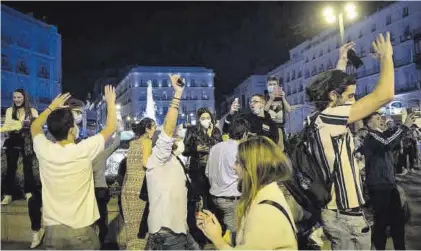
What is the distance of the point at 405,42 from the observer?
4925 cm

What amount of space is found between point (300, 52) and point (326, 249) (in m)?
73.4

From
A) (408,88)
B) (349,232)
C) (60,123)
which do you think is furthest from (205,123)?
(408,88)

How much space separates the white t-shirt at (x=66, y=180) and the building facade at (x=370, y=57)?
106 ft

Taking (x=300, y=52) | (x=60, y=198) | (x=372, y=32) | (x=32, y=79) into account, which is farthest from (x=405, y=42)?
(x=60, y=198)

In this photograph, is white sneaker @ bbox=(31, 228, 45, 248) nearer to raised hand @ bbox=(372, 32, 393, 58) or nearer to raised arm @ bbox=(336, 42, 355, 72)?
raised arm @ bbox=(336, 42, 355, 72)

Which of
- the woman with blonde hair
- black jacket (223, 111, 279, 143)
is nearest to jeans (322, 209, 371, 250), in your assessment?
the woman with blonde hair

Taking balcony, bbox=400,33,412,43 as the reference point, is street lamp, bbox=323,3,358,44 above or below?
below

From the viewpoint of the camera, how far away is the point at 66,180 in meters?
3.78

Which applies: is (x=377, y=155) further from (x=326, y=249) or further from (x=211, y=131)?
(x=211, y=131)

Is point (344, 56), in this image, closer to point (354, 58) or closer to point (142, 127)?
point (354, 58)

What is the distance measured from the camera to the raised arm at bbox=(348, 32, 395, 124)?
339 centimetres

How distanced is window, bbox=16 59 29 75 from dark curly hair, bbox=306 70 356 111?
46.8m

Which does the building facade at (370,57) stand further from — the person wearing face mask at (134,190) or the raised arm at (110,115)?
the raised arm at (110,115)

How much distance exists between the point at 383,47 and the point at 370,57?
3958 centimetres
